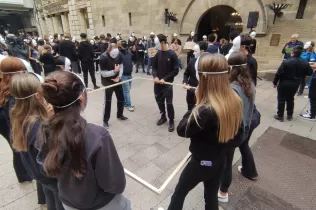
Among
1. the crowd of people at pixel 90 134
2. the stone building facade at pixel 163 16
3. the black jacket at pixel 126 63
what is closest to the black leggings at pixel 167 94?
the black jacket at pixel 126 63

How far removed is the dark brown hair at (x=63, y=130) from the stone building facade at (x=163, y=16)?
938 centimetres

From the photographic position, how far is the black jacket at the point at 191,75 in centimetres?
389

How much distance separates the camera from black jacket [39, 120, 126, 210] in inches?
43.7

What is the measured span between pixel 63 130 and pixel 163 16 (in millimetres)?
11897

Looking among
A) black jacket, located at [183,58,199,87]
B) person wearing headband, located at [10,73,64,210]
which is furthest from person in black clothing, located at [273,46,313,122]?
person wearing headband, located at [10,73,64,210]

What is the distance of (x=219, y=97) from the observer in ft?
4.86

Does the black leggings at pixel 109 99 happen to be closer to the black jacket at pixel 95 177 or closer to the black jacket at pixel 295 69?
the black jacket at pixel 95 177

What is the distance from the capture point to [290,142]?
12.1 feet

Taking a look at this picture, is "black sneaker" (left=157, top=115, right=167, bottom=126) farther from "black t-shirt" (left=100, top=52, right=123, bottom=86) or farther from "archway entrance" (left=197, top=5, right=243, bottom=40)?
"archway entrance" (left=197, top=5, right=243, bottom=40)

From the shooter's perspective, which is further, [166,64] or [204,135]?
[166,64]

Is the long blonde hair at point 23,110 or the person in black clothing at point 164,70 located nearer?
the long blonde hair at point 23,110

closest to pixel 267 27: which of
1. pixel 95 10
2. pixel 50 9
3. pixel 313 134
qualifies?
pixel 313 134

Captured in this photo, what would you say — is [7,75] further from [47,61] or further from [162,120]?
[47,61]

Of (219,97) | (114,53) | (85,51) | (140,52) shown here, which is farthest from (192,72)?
(140,52)
